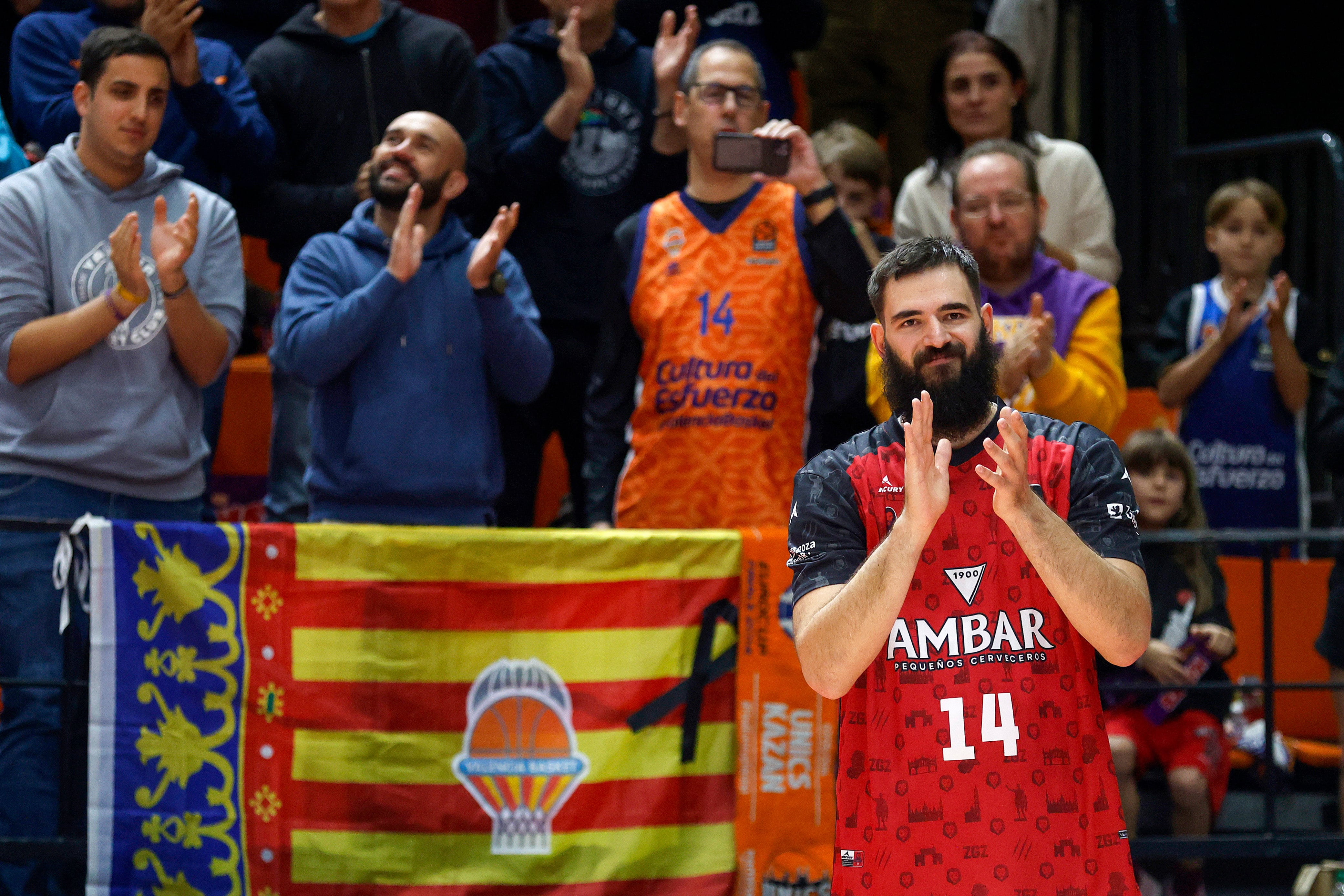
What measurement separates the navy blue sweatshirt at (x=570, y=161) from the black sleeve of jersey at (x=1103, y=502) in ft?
9.95

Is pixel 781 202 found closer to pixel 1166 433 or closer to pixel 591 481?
pixel 591 481

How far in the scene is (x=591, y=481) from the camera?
5.37m

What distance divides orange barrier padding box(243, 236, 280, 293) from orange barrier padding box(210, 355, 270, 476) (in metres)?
0.94

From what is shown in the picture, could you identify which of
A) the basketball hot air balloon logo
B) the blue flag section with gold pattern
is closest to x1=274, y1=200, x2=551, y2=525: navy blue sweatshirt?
the blue flag section with gold pattern

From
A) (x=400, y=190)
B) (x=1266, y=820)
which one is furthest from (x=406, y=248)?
(x=1266, y=820)

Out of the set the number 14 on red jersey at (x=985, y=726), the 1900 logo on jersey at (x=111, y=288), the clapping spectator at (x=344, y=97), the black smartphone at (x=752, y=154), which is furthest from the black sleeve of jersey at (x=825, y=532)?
the clapping spectator at (x=344, y=97)

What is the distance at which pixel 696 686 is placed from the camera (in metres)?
4.70

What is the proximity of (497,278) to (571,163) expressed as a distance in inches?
51.0

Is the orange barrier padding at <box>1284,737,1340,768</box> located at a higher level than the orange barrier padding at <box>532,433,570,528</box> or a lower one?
lower

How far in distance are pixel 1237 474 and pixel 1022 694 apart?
13.6ft

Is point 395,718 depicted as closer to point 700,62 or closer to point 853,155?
point 700,62

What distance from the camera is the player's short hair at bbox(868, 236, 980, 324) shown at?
3.12m

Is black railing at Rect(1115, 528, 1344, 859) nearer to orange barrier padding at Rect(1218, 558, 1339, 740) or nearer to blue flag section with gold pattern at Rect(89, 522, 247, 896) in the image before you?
orange barrier padding at Rect(1218, 558, 1339, 740)

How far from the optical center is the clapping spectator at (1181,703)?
5195 mm
